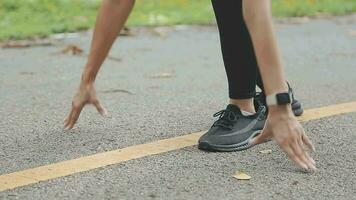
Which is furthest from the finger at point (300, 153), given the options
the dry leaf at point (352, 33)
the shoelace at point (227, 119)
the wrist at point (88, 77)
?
the dry leaf at point (352, 33)

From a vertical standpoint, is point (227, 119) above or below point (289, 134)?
below

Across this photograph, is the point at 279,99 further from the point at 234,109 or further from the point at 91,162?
the point at 91,162

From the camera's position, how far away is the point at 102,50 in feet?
10.3

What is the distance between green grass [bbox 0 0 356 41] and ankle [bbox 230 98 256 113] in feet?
12.5

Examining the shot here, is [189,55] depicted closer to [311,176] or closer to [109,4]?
[109,4]

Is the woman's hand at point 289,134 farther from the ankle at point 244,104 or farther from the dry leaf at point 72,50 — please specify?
the dry leaf at point 72,50

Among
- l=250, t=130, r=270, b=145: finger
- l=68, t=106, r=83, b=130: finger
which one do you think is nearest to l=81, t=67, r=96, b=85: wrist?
l=68, t=106, r=83, b=130: finger

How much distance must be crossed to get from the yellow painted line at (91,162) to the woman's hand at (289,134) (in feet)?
1.77

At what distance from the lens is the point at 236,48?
3221 mm

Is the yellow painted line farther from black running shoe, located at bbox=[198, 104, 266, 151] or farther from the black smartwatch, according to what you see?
the black smartwatch

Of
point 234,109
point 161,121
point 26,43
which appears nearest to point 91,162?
point 234,109

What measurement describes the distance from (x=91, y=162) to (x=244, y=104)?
0.74 meters

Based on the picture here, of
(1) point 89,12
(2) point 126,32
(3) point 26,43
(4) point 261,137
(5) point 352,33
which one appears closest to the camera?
(4) point 261,137

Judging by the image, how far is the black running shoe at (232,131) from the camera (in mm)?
3115
